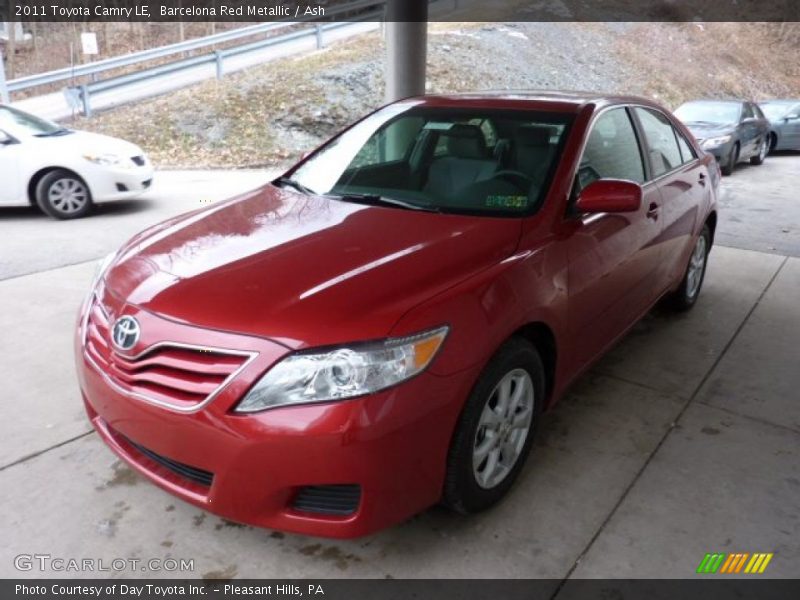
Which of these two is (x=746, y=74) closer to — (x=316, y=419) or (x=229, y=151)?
(x=229, y=151)

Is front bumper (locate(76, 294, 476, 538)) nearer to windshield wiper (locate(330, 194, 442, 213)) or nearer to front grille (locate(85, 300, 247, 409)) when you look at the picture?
front grille (locate(85, 300, 247, 409))

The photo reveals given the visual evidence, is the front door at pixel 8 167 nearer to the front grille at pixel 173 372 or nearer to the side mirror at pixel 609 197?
the front grille at pixel 173 372

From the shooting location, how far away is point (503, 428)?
263 cm

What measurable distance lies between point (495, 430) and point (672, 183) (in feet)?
7.69

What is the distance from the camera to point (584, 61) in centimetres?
2002

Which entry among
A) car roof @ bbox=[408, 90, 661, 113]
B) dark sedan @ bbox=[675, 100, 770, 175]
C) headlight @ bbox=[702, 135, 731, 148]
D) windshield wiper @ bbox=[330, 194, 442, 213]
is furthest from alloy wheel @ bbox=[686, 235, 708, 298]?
headlight @ bbox=[702, 135, 731, 148]

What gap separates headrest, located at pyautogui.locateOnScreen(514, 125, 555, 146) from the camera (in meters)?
3.22

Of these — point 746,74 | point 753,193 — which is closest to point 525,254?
point 753,193

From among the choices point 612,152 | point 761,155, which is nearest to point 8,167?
point 612,152

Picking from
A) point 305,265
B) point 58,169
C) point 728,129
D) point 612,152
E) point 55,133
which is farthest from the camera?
point 728,129

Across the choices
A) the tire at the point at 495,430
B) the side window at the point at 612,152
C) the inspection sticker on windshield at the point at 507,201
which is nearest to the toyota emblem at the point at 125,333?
the tire at the point at 495,430

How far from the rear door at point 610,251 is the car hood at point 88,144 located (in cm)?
613

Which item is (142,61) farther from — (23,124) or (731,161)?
(731,161)

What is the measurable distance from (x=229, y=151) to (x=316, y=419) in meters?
10.7
